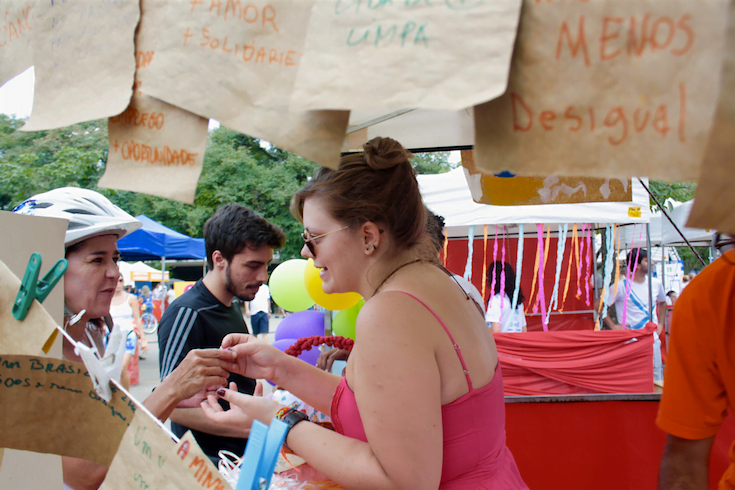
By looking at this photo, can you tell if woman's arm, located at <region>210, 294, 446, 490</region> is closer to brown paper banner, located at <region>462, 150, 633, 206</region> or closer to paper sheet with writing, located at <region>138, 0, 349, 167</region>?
paper sheet with writing, located at <region>138, 0, 349, 167</region>

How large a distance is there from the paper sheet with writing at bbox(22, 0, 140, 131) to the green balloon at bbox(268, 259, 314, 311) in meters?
3.71

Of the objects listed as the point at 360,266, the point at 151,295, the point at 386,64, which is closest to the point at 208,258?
the point at 360,266

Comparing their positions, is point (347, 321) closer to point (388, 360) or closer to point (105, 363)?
point (388, 360)

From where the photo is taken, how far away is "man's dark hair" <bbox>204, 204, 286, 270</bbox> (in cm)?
270

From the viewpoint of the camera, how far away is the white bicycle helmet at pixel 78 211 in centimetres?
154

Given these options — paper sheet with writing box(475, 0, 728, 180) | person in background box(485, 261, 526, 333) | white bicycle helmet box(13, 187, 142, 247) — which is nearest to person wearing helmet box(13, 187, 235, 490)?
white bicycle helmet box(13, 187, 142, 247)

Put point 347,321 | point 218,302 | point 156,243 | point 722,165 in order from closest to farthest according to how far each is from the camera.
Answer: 1. point 722,165
2. point 218,302
3. point 347,321
4. point 156,243

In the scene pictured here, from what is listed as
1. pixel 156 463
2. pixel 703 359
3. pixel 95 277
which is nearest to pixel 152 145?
pixel 156 463

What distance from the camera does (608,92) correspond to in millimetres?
666

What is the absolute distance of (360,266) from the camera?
1.54 m

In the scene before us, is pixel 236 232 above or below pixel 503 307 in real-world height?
above

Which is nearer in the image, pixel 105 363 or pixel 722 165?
pixel 722 165

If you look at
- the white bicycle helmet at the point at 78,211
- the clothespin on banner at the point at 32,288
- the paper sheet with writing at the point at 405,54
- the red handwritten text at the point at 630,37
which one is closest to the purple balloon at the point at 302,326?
the white bicycle helmet at the point at 78,211

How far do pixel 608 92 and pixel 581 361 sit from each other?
15.0ft
